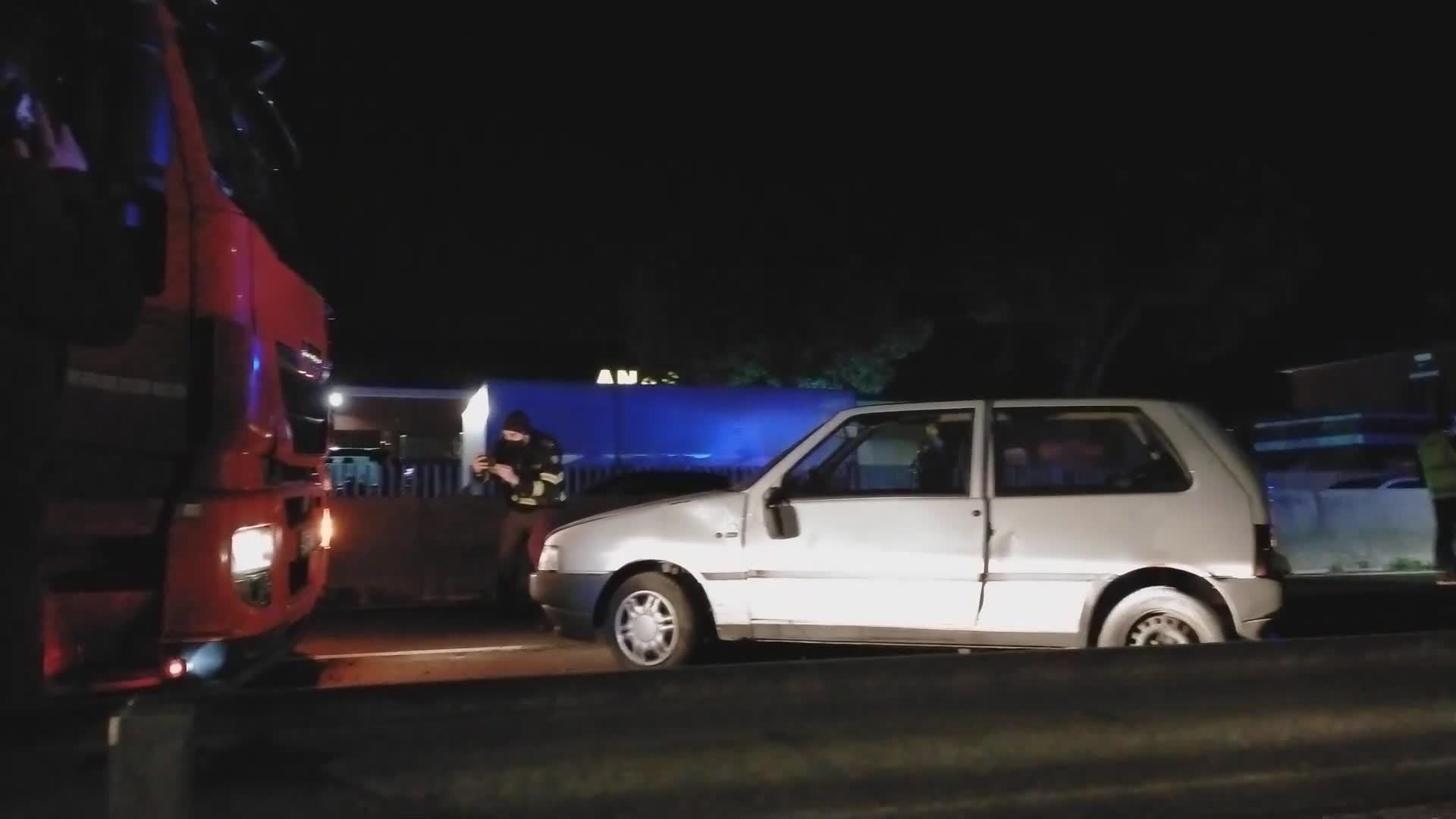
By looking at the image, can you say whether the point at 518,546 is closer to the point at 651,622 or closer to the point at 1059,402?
the point at 651,622

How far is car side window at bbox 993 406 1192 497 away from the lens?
6.99 metres

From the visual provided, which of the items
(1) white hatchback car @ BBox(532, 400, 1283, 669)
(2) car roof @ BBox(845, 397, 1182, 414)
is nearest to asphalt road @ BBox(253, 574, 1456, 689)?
(1) white hatchback car @ BBox(532, 400, 1283, 669)

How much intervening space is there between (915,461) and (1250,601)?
2083mm

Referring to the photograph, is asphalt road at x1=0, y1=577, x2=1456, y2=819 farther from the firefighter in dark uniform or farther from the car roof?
the firefighter in dark uniform

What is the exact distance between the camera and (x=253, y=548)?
4902 millimetres

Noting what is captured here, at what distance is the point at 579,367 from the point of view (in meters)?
38.8

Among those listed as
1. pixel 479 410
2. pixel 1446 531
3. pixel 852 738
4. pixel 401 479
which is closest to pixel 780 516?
pixel 852 738

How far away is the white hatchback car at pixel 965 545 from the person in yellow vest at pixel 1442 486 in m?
7.34

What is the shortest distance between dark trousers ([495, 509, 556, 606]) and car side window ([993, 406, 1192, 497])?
17.0 ft

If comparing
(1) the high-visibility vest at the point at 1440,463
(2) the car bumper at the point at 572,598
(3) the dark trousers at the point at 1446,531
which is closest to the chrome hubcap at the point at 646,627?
(2) the car bumper at the point at 572,598

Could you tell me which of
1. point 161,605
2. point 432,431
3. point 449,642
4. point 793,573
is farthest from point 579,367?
point 161,605

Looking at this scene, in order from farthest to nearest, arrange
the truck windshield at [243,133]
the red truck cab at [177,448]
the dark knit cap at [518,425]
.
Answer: the dark knit cap at [518,425] < the truck windshield at [243,133] < the red truck cab at [177,448]

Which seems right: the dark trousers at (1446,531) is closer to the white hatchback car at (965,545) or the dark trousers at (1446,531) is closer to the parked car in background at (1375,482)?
the parked car in background at (1375,482)

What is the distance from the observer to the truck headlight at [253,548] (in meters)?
4.74
